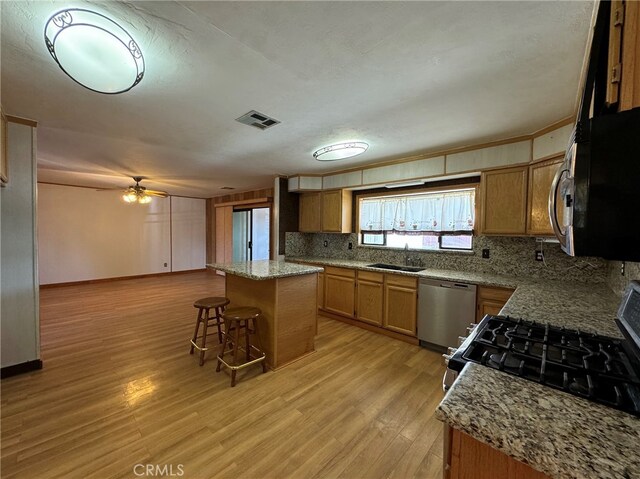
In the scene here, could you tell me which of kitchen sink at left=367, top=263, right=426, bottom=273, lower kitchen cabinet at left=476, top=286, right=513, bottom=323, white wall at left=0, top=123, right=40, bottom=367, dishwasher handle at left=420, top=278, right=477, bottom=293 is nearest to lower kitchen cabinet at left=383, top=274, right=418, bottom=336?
dishwasher handle at left=420, top=278, right=477, bottom=293

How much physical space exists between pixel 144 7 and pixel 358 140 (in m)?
2.03

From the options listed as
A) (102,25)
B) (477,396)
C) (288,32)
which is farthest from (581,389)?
(102,25)

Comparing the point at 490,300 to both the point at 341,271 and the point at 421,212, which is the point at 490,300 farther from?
the point at 341,271

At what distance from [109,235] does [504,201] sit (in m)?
8.16

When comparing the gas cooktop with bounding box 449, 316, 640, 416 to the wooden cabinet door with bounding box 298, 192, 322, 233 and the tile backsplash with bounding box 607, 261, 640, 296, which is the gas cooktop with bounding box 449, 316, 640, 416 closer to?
the tile backsplash with bounding box 607, 261, 640, 296

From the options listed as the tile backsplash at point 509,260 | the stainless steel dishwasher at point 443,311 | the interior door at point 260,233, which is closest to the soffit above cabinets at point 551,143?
the tile backsplash at point 509,260

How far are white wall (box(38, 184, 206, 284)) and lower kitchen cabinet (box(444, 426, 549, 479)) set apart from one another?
8035 mm

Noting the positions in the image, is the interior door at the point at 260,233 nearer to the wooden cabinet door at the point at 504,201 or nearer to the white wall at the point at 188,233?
the white wall at the point at 188,233

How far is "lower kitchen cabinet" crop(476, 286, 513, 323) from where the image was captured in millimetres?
2543

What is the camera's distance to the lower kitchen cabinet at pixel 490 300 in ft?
8.34

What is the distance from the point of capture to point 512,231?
8.74 ft

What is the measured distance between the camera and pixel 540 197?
244cm

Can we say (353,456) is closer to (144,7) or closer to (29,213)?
(144,7)

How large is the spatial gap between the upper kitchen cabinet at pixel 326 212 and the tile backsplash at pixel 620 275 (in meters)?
3.00
